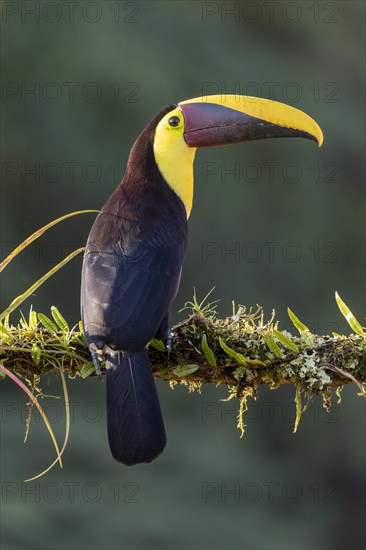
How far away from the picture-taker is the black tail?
8.49 ft

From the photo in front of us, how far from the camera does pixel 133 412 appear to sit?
8.59 feet

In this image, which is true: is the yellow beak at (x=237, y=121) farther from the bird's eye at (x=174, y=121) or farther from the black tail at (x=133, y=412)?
the black tail at (x=133, y=412)

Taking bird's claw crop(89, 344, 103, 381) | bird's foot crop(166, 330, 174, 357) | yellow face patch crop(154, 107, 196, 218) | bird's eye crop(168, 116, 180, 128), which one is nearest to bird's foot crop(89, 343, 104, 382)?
bird's claw crop(89, 344, 103, 381)

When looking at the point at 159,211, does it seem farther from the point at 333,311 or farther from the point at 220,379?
the point at 333,311

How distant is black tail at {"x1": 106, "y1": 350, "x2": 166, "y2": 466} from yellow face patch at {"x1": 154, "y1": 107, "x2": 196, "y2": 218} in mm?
798

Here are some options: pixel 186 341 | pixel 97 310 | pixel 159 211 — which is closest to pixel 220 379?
pixel 186 341

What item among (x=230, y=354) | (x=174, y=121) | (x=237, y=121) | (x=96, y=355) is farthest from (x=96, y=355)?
(x=237, y=121)

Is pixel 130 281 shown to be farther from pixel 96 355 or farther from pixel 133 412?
pixel 133 412

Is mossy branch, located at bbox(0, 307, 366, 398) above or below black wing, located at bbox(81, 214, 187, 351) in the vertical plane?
below

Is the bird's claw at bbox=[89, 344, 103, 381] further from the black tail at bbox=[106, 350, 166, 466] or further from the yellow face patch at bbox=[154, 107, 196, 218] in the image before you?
the yellow face patch at bbox=[154, 107, 196, 218]

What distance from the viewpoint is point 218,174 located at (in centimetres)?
705

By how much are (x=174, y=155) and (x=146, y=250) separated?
0.48 m

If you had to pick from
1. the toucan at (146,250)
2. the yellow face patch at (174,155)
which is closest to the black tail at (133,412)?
the toucan at (146,250)

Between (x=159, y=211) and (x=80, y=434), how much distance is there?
3992mm
